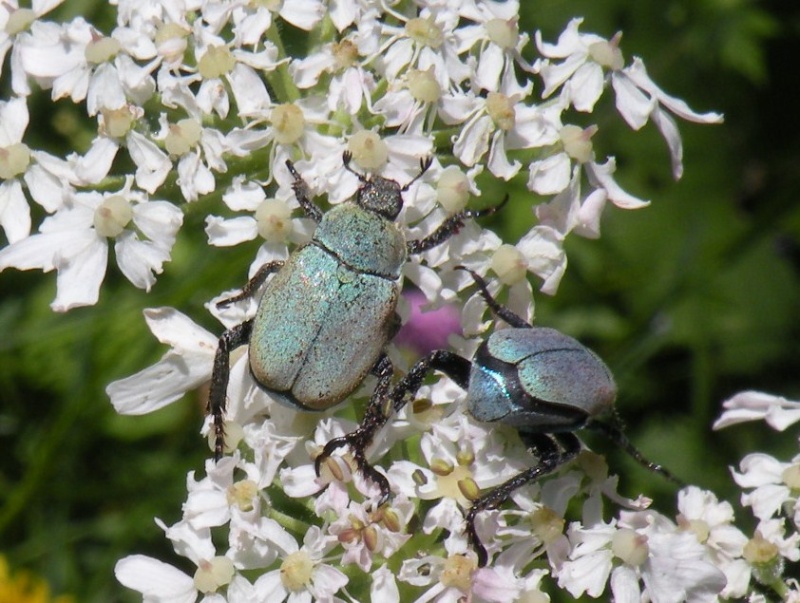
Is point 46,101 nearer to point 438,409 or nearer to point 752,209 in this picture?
point 438,409

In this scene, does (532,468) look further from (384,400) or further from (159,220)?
(159,220)

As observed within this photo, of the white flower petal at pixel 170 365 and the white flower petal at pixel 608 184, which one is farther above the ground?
the white flower petal at pixel 608 184

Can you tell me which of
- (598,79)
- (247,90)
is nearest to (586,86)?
(598,79)

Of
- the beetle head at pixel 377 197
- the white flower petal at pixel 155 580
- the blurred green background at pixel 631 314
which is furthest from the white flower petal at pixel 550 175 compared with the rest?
the white flower petal at pixel 155 580

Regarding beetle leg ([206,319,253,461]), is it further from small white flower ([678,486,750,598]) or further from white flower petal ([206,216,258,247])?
small white flower ([678,486,750,598])

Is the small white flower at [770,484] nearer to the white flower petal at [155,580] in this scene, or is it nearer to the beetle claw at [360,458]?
the beetle claw at [360,458]

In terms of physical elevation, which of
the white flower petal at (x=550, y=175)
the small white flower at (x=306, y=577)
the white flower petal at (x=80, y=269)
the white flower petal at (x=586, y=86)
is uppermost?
the white flower petal at (x=586, y=86)

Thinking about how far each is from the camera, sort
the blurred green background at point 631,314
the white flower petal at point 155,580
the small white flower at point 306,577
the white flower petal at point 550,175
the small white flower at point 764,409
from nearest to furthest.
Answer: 1. the small white flower at point 306,577
2. the white flower petal at point 155,580
3. the white flower petal at point 550,175
4. the small white flower at point 764,409
5. the blurred green background at point 631,314
